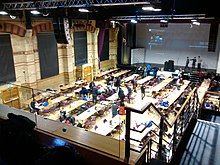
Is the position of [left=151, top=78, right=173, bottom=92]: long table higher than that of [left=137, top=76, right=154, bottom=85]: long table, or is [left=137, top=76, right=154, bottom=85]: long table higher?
[left=137, top=76, right=154, bottom=85]: long table

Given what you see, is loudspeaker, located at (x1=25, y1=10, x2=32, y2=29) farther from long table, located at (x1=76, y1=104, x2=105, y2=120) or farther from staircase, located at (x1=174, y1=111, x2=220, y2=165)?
staircase, located at (x1=174, y1=111, x2=220, y2=165)

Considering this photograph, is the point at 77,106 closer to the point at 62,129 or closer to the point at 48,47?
the point at 48,47

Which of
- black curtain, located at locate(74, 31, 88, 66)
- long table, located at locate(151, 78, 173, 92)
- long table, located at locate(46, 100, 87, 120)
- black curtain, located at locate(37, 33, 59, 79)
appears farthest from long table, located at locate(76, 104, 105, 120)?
black curtain, located at locate(74, 31, 88, 66)

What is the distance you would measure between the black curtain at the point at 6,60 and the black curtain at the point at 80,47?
194 inches

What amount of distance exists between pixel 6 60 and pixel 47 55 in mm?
2632

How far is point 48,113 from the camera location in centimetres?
1014

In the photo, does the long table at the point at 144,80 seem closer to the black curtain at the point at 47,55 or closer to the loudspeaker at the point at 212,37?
the loudspeaker at the point at 212,37

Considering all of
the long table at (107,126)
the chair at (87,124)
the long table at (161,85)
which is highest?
the long table at (161,85)

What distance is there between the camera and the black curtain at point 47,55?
12.2 meters

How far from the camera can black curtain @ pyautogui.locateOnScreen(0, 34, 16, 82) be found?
10.2m

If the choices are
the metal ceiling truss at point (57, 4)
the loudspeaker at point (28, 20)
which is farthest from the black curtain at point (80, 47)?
the metal ceiling truss at point (57, 4)

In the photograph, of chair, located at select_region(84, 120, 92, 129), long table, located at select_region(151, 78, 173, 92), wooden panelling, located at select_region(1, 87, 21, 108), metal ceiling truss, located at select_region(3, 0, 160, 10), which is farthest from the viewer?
long table, located at select_region(151, 78, 173, 92)

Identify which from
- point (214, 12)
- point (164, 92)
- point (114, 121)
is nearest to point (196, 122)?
point (114, 121)

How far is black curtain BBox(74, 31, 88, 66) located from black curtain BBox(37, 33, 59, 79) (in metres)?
1.94
